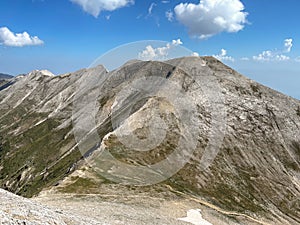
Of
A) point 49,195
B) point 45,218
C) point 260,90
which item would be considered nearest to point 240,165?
point 260,90

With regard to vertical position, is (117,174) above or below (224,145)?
below

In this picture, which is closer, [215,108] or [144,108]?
[144,108]

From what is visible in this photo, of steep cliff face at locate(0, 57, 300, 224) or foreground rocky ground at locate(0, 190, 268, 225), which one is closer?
foreground rocky ground at locate(0, 190, 268, 225)

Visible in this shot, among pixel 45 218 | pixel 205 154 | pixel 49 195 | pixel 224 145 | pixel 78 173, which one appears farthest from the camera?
pixel 224 145

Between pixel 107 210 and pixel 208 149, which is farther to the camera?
pixel 208 149

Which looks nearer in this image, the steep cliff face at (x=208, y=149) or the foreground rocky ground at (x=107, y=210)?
the foreground rocky ground at (x=107, y=210)

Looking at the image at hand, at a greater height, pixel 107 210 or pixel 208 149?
pixel 208 149

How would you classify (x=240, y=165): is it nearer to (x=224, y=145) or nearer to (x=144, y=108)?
(x=224, y=145)

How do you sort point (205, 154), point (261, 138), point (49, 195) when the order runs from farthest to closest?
point (261, 138) < point (205, 154) < point (49, 195)

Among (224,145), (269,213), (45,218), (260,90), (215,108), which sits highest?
(260,90)

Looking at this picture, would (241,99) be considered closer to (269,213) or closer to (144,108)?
(144,108)
